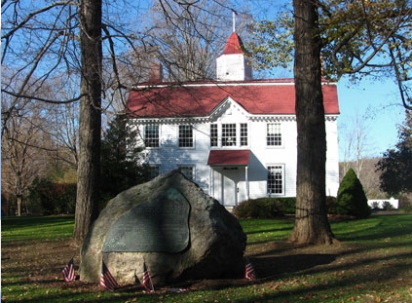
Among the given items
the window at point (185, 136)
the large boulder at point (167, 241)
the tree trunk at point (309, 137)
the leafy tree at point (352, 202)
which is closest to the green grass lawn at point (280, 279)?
the large boulder at point (167, 241)

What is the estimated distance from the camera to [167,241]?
7.18 meters

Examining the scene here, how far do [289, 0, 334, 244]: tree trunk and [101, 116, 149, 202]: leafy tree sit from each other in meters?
13.6

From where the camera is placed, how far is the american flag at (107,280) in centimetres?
702

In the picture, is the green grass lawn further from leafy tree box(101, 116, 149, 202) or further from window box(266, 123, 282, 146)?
window box(266, 123, 282, 146)

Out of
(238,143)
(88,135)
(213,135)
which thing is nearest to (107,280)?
(88,135)

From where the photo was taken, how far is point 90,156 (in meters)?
11.6

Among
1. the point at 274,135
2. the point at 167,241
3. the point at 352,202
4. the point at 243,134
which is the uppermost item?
the point at 243,134

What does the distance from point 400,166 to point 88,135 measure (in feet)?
75.4

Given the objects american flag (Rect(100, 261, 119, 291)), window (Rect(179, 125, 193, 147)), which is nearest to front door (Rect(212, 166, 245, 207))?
window (Rect(179, 125, 193, 147))

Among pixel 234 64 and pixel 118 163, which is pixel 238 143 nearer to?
pixel 234 64

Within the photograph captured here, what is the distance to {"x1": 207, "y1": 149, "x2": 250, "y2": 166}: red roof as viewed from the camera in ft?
96.2

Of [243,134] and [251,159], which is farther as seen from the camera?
[243,134]

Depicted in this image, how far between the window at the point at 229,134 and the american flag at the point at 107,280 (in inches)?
970

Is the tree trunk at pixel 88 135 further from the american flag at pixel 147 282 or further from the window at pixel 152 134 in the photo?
the window at pixel 152 134
